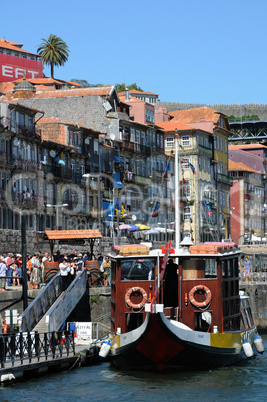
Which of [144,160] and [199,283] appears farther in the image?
[144,160]

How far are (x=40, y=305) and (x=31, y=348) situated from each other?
7.17 metres

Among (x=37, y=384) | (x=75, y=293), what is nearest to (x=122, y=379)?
(x=37, y=384)

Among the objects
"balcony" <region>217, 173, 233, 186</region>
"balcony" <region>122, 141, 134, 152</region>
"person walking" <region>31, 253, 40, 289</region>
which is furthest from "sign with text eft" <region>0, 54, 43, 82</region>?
"person walking" <region>31, 253, 40, 289</region>

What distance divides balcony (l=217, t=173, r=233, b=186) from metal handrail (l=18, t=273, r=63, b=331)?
7097 centimetres

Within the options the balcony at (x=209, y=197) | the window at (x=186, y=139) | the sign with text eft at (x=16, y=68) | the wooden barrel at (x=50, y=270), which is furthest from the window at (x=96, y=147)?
the wooden barrel at (x=50, y=270)

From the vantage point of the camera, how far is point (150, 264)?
1356 inches

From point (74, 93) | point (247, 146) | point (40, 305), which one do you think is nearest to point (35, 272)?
point (40, 305)

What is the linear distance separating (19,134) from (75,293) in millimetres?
29789

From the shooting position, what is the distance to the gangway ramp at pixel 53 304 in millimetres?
37256

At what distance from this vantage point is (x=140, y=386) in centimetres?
3206

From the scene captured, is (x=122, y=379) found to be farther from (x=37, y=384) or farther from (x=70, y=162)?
(x=70, y=162)

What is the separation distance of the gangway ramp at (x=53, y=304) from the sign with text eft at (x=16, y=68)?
7325 cm

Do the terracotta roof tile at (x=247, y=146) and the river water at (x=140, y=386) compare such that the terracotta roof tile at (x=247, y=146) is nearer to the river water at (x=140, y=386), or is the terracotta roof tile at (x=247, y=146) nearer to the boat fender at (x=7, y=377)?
the river water at (x=140, y=386)

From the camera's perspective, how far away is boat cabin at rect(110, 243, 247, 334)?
3378 cm
